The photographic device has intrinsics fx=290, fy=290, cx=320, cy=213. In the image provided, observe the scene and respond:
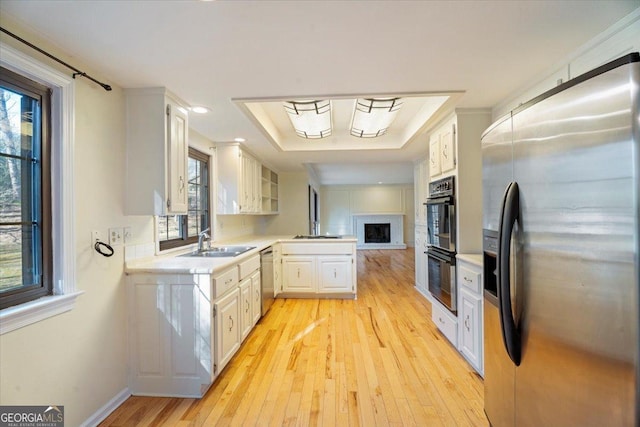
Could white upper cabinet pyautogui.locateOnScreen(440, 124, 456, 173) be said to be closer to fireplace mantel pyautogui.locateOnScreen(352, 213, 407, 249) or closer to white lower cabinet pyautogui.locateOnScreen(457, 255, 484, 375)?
white lower cabinet pyautogui.locateOnScreen(457, 255, 484, 375)

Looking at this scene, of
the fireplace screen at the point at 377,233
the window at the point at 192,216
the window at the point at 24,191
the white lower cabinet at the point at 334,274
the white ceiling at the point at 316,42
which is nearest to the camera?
the white ceiling at the point at 316,42

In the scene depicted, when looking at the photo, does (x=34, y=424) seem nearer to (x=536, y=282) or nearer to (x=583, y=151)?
(x=536, y=282)

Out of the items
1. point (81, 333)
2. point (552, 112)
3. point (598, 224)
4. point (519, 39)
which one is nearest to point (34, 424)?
point (81, 333)

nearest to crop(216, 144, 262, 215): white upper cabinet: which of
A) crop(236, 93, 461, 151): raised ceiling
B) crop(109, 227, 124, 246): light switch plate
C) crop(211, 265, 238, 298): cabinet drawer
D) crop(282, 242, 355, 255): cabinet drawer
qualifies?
crop(236, 93, 461, 151): raised ceiling

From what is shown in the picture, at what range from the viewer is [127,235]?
209cm

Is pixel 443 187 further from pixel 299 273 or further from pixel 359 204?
pixel 359 204

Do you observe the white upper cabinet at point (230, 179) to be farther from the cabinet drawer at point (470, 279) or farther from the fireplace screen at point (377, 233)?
the fireplace screen at point (377, 233)

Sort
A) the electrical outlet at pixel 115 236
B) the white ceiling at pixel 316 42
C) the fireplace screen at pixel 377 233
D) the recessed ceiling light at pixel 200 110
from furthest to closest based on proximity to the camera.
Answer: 1. the fireplace screen at pixel 377 233
2. the recessed ceiling light at pixel 200 110
3. the electrical outlet at pixel 115 236
4. the white ceiling at pixel 316 42

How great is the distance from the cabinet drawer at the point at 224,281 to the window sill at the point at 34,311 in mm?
753

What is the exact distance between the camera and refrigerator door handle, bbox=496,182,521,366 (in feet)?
3.71

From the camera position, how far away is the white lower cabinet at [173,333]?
2004 mm

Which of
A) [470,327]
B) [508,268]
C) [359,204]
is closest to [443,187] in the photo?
[470,327]

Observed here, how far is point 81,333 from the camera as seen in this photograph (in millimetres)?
1688
